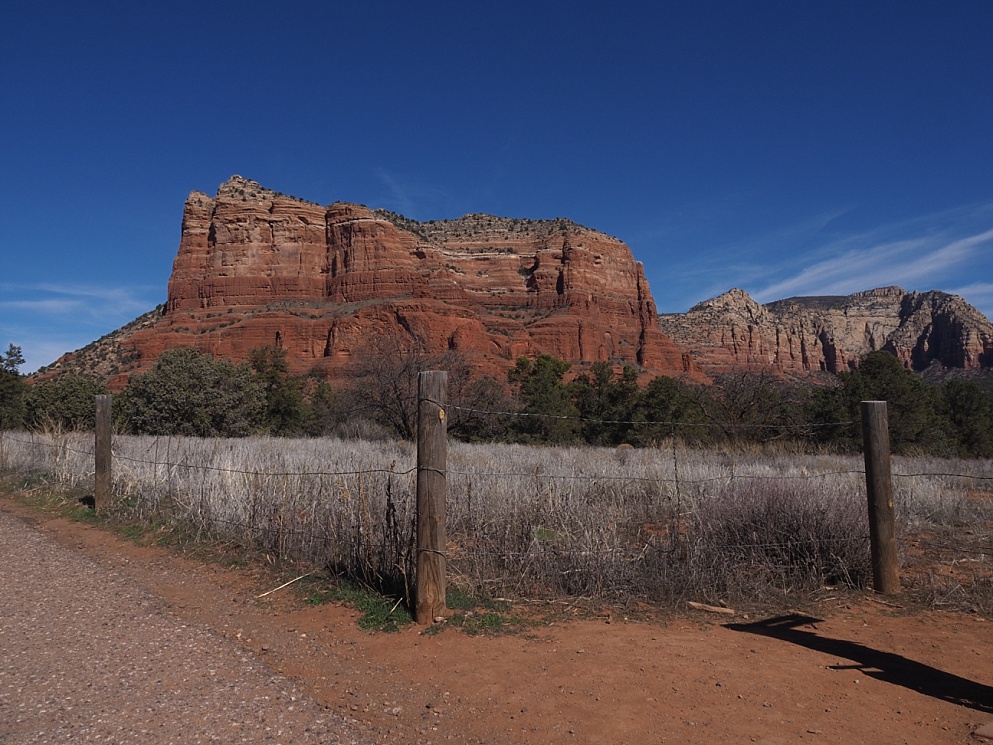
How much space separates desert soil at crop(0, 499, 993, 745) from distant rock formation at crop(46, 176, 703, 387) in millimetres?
54061

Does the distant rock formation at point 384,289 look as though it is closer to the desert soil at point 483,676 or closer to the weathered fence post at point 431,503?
the weathered fence post at point 431,503

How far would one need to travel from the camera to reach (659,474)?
9922 mm

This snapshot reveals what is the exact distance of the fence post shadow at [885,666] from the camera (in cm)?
362

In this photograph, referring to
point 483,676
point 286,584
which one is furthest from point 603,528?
point 286,584

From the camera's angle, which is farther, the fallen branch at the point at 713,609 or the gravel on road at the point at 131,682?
the fallen branch at the point at 713,609

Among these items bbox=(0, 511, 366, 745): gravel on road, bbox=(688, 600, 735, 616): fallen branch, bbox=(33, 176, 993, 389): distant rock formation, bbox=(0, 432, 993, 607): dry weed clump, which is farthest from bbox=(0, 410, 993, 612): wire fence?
bbox=(33, 176, 993, 389): distant rock formation

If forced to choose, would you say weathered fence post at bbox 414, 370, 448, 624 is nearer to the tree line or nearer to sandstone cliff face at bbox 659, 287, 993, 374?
the tree line

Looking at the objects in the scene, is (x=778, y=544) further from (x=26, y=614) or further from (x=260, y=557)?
(x=26, y=614)

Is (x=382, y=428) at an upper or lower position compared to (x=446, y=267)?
lower

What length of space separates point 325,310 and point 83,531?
63637mm

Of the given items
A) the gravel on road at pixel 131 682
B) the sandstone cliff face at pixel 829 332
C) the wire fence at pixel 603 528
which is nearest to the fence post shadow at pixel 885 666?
the wire fence at pixel 603 528

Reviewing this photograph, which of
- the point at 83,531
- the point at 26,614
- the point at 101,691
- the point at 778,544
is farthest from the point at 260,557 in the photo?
the point at 778,544

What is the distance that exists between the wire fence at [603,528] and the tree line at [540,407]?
6.53m

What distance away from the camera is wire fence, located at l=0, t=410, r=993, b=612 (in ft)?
18.1
